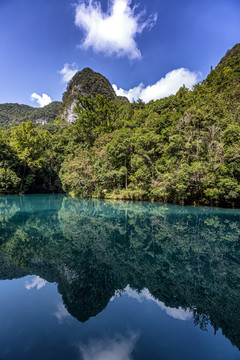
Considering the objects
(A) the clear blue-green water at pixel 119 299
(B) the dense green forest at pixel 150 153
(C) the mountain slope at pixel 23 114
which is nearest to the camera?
(A) the clear blue-green water at pixel 119 299

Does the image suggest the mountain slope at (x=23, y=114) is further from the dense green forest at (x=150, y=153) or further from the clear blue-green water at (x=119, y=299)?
the clear blue-green water at (x=119, y=299)

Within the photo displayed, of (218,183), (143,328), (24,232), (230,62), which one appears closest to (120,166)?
(218,183)

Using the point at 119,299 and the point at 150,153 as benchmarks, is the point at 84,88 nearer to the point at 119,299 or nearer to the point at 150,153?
the point at 150,153

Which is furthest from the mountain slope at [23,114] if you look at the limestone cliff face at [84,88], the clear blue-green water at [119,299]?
the clear blue-green water at [119,299]

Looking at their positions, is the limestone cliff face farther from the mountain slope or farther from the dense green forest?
the dense green forest

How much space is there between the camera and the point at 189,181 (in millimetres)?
16922

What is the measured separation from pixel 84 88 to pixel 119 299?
76457mm

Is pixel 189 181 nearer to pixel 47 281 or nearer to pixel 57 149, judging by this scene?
pixel 47 281

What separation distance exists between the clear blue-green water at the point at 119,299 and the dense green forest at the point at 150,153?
10521 millimetres

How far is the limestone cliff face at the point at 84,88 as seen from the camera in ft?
222

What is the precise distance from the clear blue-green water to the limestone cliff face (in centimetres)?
6702

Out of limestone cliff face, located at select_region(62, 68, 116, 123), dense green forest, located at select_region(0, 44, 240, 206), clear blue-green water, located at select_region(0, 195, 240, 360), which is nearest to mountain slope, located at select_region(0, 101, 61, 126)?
limestone cliff face, located at select_region(62, 68, 116, 123)

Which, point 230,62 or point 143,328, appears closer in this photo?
point 143,328

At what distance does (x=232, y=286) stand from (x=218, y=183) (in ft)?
41.7
